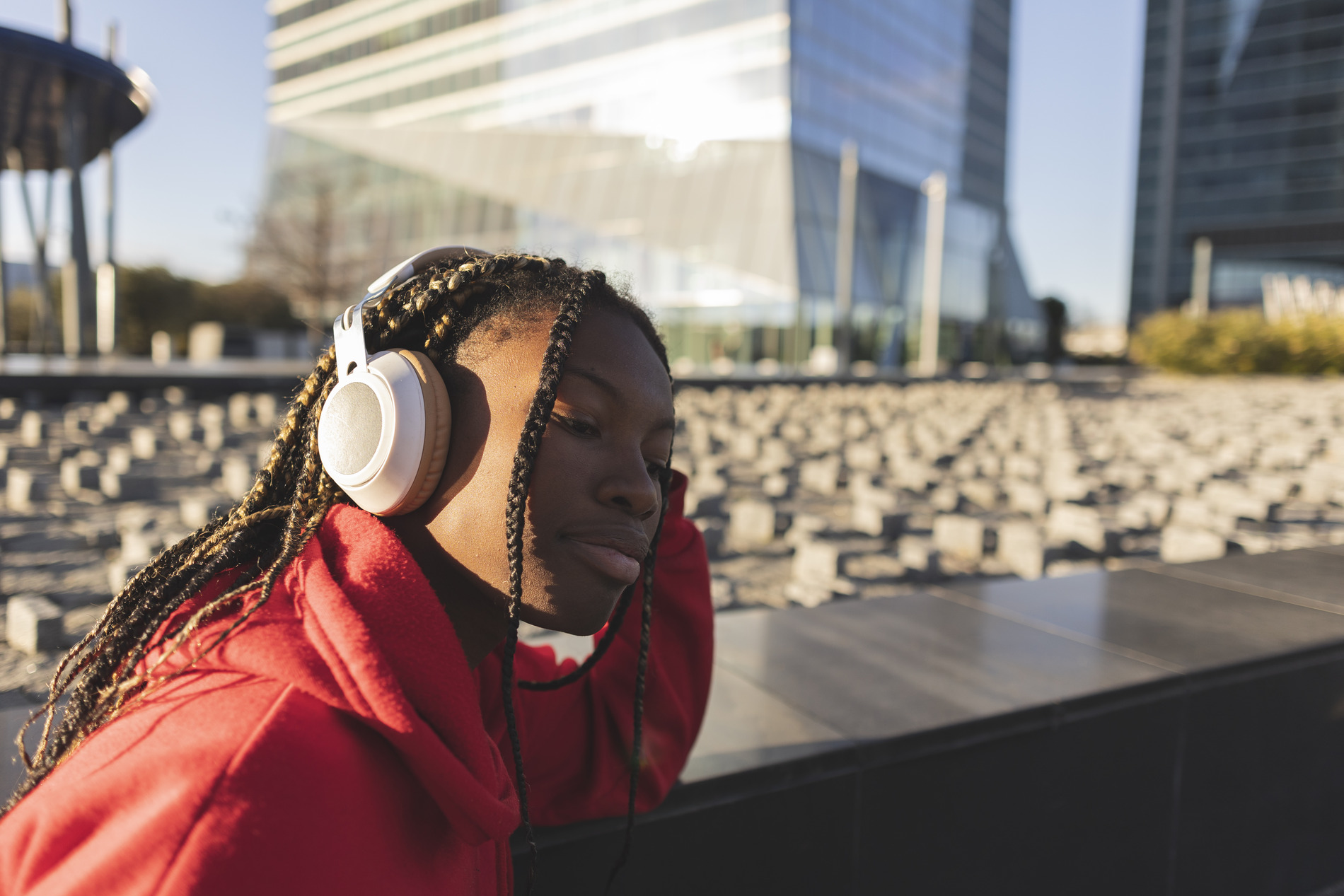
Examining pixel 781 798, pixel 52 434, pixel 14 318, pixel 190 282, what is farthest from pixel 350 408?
pixel 14 318

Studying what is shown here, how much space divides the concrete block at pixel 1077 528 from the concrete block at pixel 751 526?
1825mm

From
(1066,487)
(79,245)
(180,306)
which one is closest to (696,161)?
(180,306)

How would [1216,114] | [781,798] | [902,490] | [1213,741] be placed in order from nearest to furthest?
1. [781,798]
2. [1213,741]
3. [902,490]
4. [1216,114]

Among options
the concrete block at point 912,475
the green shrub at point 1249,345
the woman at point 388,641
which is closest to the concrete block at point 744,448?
the concrete block at point 912,475

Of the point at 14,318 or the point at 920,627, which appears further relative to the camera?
the point at 14,318

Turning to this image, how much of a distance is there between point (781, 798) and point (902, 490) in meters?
6.02

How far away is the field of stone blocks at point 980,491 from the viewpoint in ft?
16.1

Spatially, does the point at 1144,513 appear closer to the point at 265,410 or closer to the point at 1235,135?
the point at 265,410

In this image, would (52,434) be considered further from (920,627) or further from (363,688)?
(363,688)

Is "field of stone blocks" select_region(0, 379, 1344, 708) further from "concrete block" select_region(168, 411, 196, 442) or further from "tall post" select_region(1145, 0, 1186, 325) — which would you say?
"tall post" select_region(1145, 0, 1186, 325)

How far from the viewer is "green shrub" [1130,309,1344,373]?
26.2 meters

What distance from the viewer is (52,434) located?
830cm

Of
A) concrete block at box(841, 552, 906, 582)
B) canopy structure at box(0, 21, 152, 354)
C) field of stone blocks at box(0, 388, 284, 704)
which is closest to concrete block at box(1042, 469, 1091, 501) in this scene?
concrete block at box(841, 552, 906, 582)

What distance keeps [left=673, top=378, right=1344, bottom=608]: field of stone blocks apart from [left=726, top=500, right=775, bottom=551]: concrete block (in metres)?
0.01
